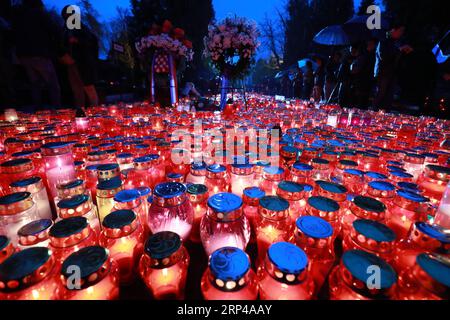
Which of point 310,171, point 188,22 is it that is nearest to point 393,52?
point 310,171

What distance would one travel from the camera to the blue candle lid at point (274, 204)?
0.97 meters

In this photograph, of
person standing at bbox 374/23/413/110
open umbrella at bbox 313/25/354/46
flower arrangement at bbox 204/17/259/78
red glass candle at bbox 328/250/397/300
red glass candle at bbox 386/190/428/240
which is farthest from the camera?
open umbrella at bbox 313/25/354/46

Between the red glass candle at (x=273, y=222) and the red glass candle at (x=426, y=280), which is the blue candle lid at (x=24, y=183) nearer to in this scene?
the red glass candle at (x=273, y=222)

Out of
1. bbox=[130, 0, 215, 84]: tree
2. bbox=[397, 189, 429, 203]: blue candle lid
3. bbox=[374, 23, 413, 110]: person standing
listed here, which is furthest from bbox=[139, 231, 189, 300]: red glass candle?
bbox=[130, 0, 215, 84]: tree

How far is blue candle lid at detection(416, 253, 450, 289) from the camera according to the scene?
0.63 meters

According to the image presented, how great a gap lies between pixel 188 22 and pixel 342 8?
1500 centimetres

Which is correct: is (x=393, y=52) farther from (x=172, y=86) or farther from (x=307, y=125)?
(x=172, y=86)

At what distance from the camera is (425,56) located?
38.9ft

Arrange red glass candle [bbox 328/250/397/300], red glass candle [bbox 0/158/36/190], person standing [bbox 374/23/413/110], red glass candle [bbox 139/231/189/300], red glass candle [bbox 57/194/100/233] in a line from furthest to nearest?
person standing [bbox 374/23/413/110]
red glass candle [bbox 0/158/36/190]
red glass candle [bbox 57/194/100/233]
red glass candle [bbox 139/231/189/300]
red glass candle [bbox 328/250/397/300]

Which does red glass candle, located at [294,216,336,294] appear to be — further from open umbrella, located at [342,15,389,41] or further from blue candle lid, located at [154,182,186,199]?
open umbrella, located at [342,15,389,41]

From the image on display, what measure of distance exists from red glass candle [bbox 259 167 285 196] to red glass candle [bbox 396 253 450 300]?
0.79m

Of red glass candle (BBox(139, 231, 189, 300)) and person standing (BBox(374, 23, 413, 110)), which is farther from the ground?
person standing (BBox(374, 23, 413, 110))

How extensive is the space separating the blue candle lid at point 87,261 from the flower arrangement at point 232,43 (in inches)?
215

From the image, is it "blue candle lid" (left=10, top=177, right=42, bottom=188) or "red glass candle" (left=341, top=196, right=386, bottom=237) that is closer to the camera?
"red glass candle" (left=341, top=196, right=386, bottom=237)
